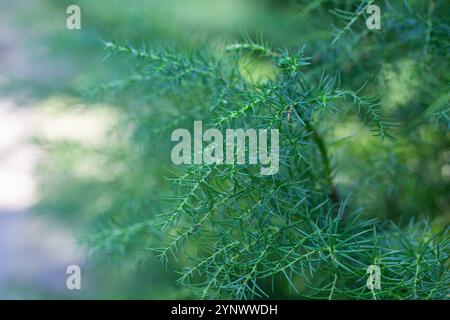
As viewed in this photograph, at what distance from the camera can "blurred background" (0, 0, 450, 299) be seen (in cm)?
61

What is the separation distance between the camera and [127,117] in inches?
27.8

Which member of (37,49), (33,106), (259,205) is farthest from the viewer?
(37,49)

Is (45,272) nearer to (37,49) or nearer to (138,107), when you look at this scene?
(37,49)

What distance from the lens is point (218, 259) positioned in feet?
1.53

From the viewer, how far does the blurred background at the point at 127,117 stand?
61cm

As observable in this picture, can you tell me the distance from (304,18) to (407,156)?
0.19 m

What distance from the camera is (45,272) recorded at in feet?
4.26

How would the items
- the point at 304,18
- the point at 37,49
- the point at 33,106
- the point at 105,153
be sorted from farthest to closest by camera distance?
the point at 37,49 → the point at 33,106 → the point at 105,153 → the point at 304,18
